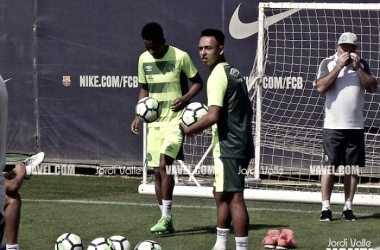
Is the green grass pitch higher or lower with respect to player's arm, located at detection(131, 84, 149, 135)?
lower

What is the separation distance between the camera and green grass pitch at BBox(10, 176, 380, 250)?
311 inches

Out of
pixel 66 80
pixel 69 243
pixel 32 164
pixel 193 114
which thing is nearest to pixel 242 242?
pixel 193 114

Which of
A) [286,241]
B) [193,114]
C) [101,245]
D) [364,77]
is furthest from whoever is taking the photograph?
[364,77]

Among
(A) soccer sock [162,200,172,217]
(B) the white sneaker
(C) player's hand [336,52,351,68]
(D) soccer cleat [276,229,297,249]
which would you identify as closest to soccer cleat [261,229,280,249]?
(D) soccer cleat [276,229,297,249]

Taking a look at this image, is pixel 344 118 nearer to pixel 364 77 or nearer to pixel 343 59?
pixel 364 77

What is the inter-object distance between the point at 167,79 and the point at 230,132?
6.59ft

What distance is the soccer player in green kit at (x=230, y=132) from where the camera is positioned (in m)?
6.68

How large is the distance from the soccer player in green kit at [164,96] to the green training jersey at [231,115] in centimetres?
165

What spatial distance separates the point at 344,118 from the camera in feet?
29.7

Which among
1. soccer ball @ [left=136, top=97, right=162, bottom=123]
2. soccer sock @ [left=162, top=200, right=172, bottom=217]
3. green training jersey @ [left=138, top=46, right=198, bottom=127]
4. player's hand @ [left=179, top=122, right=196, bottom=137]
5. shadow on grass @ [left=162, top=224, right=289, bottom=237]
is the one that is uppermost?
green training jersey @ [left=138, top=46, right=198, bottom=127]

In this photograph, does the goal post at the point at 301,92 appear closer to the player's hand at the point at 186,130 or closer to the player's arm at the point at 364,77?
the player's arm at the point at 364,77

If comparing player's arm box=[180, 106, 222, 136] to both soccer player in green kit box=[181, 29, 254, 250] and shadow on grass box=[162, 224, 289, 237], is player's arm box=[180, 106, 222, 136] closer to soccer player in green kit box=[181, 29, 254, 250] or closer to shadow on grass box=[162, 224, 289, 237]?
soccer player in green kit box=[181, 29, 254, 250]

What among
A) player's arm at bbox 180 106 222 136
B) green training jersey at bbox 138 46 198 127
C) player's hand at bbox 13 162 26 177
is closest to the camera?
player's hand at bbox 13 162 26 177

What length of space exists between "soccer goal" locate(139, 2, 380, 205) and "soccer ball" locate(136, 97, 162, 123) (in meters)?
3.68
